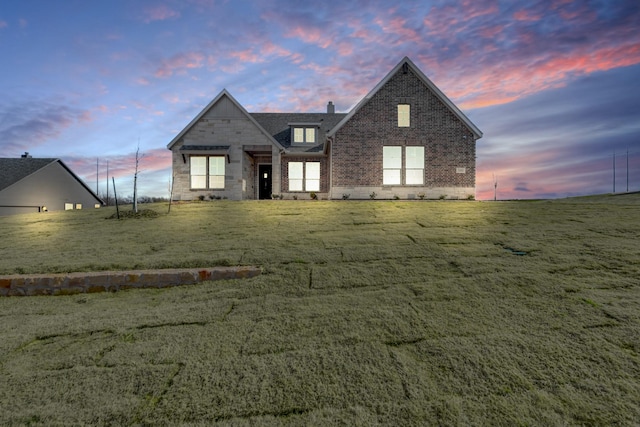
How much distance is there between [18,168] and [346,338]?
36.7 m

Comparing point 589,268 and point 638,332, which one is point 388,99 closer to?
point 589,268

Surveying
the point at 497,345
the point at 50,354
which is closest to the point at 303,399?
the point at 497,345

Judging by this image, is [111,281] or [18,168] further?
[18,168]

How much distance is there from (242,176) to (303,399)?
62.2ft

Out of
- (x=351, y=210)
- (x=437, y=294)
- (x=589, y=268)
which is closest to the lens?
(x=437, y=294)

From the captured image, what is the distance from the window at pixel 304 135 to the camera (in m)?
24.0

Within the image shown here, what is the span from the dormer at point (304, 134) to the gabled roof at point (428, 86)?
412cm

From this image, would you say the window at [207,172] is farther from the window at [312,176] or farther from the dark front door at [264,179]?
→ the window at [312,176]

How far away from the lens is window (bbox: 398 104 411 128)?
66.5ft

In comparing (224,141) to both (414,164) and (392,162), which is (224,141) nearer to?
(392,162)

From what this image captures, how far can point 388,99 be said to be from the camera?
20.2 meters

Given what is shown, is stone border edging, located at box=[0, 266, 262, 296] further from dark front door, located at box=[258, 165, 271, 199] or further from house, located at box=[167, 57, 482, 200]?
dark front door, located at box=[258, 165, 271, 199]

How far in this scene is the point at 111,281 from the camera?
5938 mm

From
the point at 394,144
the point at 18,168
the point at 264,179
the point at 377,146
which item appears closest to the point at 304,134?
the point at 264,179
